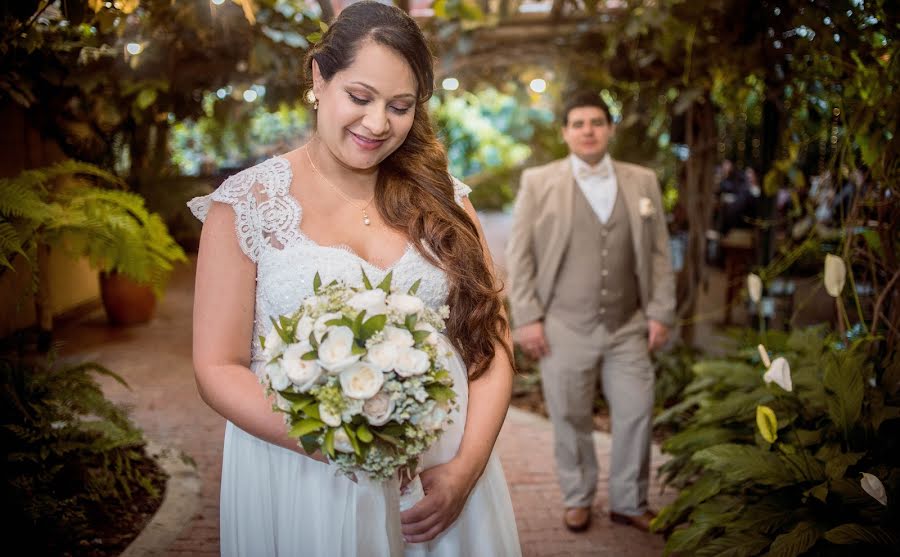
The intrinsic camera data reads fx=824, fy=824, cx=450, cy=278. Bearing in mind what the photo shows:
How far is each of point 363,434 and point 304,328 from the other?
0.24m

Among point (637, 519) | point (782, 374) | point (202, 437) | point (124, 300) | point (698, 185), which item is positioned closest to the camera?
point (782, 374)

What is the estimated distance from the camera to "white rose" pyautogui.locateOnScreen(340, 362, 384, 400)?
5.17 feet

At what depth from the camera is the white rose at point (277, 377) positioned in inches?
64.4

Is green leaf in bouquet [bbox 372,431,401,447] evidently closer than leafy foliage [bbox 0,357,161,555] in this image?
Yes

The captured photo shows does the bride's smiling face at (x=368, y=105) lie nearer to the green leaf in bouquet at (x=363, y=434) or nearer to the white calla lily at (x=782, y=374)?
the green leaf in bouquet at (x=363, y=434)

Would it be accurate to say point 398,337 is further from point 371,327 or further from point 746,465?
point 746,465

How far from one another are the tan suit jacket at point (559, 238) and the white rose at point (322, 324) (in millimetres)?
2797

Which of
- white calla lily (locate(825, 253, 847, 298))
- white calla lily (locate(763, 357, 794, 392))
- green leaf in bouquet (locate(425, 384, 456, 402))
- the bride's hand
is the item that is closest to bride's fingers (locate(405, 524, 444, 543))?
the bride's hand

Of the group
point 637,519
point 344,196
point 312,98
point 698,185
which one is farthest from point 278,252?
point 698,185

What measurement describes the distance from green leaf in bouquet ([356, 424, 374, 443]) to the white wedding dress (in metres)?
0.38

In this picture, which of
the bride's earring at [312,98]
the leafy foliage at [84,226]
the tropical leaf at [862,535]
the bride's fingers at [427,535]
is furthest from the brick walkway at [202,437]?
the bride's earring at [312,98]

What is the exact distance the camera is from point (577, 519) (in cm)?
430

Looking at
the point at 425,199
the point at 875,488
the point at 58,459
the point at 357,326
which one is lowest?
the point at 58,459

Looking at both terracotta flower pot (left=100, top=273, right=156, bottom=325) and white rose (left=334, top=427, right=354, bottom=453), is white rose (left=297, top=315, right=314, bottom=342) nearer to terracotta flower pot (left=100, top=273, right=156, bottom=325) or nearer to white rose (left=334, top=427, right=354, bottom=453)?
white rose (left=334, top=427, right=354, bottom=453)
